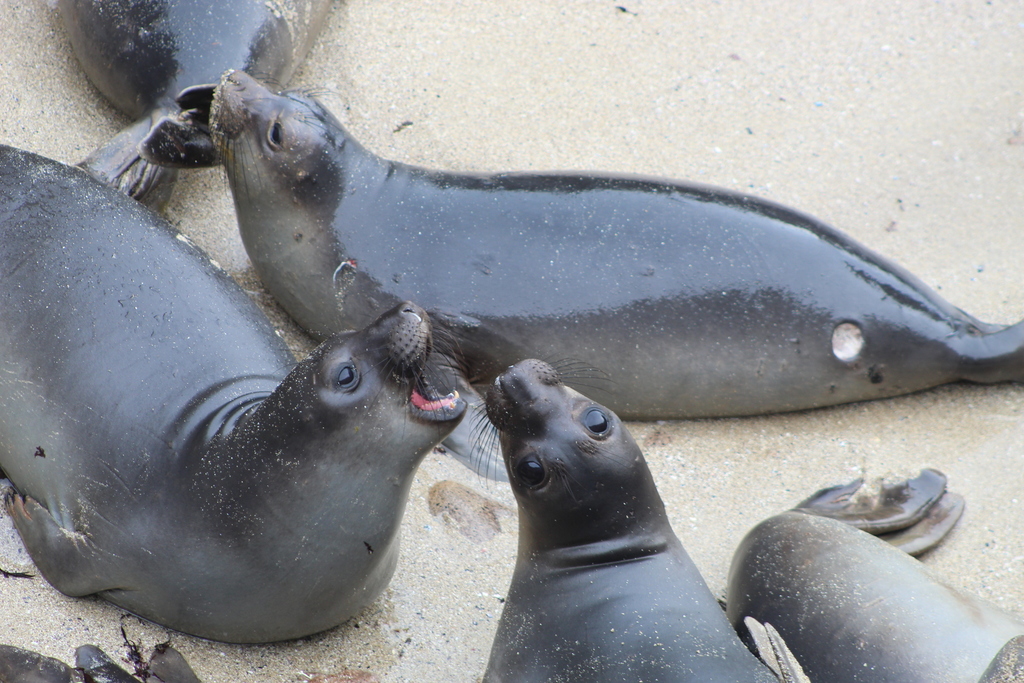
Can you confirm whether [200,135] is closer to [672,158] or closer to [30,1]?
[30,1]

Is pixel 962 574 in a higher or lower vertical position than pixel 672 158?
lower

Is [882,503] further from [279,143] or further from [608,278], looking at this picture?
[279,143]

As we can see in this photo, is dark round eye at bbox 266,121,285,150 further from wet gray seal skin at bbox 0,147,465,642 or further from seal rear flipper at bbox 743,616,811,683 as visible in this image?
seal rear flipper at bbox 743,616,811,683

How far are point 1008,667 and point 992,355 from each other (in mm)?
2244

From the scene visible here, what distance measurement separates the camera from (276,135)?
3938mm

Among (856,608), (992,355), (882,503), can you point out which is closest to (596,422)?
(856,608)

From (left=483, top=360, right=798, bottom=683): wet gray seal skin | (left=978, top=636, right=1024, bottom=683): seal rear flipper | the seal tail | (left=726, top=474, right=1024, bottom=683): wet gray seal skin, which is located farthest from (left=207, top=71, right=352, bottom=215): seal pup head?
(left=978, top=636, right=1024, bottom=683): seal rear flipper

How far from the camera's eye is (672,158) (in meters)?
4.82

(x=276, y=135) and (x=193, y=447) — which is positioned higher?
(x=276, y=135)

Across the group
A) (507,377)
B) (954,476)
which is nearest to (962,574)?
(954,476)

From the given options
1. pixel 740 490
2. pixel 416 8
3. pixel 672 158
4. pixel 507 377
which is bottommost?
pixel 740 490

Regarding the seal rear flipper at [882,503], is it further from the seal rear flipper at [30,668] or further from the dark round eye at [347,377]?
the seal rear flipper at [30,668]

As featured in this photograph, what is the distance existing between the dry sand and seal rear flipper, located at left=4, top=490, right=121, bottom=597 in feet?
0.44

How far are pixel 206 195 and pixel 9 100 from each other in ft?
2.98
